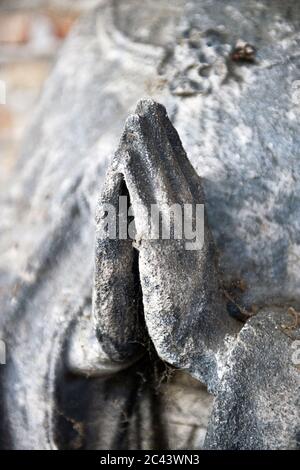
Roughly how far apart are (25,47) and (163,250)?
3.46ft

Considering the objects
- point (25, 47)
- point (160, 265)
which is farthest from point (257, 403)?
point (25, 47)

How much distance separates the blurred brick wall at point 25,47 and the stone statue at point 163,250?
2.09 feet

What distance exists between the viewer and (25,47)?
1.49 meters

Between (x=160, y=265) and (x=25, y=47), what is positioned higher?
(x=160, y=265)

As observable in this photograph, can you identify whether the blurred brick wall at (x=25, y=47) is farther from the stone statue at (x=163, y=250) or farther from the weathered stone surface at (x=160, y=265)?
the weathered stone surface at (x=160, y=265)

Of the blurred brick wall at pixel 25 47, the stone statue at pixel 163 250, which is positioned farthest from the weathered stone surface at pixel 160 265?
the blurred brick wall at pixel 25 47

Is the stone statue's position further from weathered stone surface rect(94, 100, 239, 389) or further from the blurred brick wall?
the blurred brick wall

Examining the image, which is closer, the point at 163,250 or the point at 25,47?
the point at 163,250

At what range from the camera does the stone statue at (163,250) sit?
575 millimetres

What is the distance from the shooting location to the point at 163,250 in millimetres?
574

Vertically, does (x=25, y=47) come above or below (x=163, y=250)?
below

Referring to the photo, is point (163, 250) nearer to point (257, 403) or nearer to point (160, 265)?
point (160, 265)
